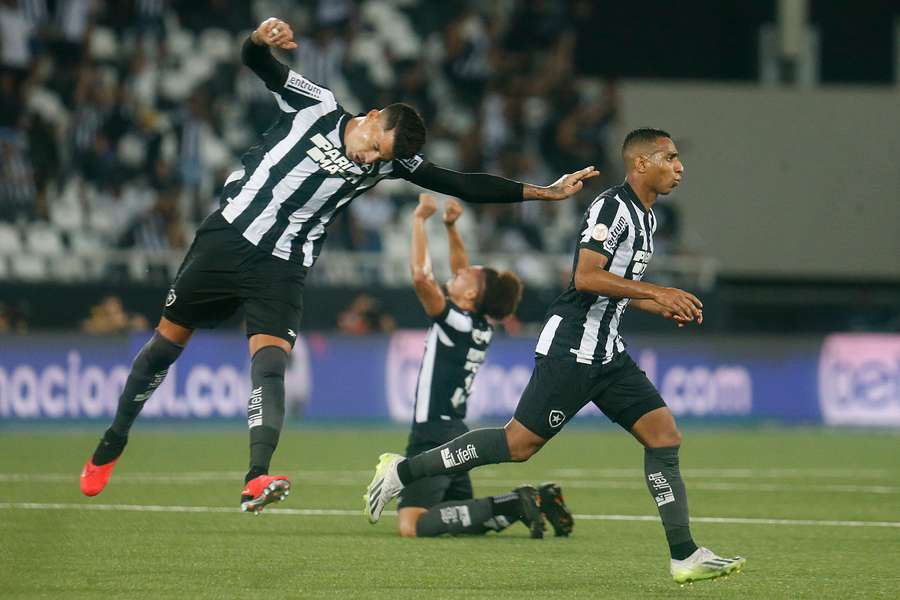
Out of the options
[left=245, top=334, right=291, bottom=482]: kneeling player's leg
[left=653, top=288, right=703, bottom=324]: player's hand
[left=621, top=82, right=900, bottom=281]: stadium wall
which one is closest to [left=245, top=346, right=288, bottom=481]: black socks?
[left=245, top=334, right=291, bottom=482]: kneeling player's leg

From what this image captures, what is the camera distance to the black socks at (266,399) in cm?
761

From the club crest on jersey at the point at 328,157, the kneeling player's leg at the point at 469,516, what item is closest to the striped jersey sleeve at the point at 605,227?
the club crest on jersey at the point at 328,157

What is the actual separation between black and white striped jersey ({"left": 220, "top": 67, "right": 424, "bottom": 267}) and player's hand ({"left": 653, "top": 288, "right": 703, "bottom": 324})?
1694mm

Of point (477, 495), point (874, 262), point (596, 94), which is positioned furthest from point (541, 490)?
point (874, 262)

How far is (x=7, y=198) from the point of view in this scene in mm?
19828

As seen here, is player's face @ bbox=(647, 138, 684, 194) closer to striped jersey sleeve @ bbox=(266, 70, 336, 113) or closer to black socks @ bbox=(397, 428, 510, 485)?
black socks @ bbox=(397, 428, 510, 485)

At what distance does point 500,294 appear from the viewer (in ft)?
31.4

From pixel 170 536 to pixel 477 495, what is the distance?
11.6 ft

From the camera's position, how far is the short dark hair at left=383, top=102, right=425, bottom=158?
25.0 feet

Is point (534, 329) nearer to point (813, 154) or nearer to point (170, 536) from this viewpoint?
point (813, 154)

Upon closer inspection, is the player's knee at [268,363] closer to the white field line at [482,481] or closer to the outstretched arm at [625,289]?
the outstretched arm at [625,289]

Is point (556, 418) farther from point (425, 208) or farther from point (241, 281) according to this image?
point (425, 208)

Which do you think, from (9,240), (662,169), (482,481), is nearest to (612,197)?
(662,169)

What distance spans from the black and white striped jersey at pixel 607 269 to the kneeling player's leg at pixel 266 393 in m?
1.32
